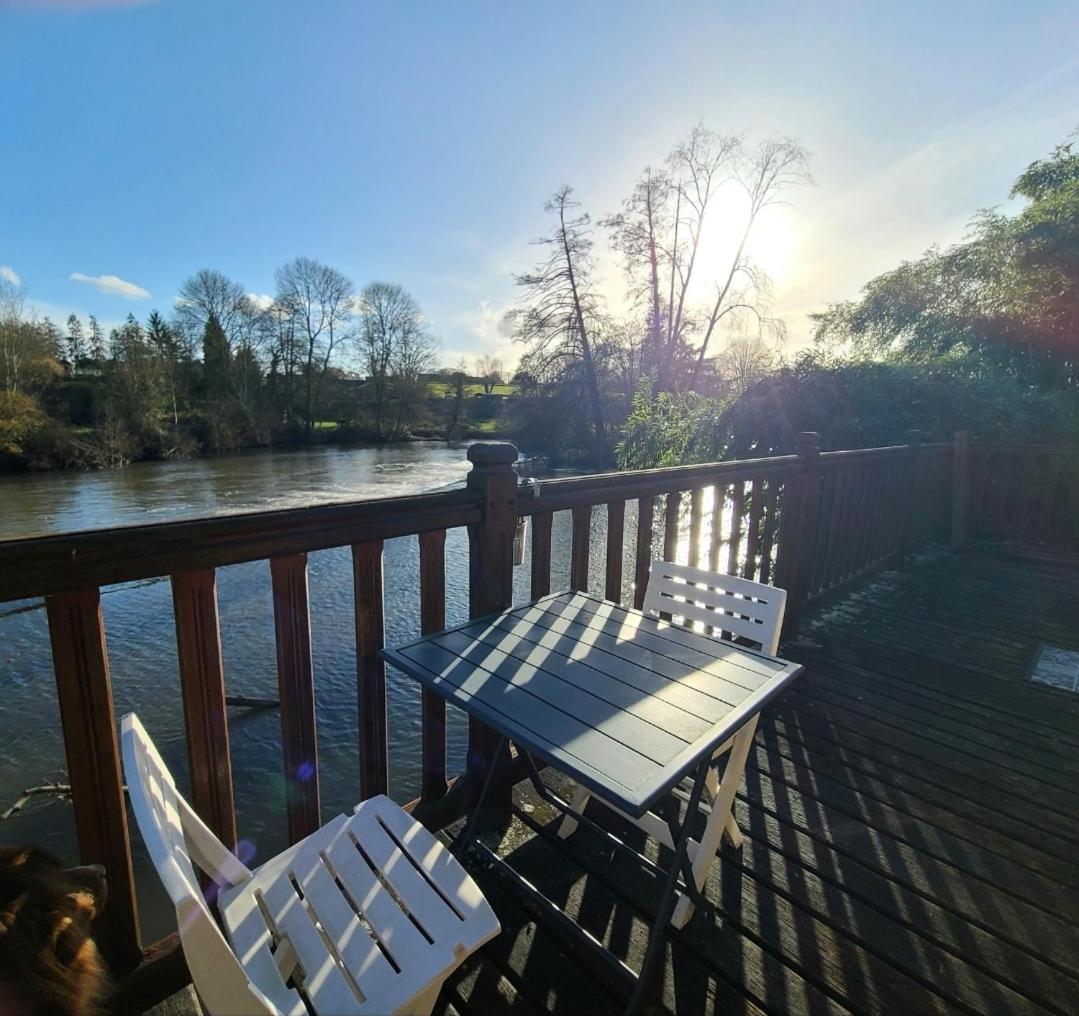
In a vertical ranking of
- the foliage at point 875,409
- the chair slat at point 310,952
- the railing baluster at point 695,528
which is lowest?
the chair slat at point 310,952

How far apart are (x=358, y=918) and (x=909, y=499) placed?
16.5 ft

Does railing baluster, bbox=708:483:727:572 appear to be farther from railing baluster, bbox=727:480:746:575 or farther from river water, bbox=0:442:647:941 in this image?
river water, bbox=0:442:647:941

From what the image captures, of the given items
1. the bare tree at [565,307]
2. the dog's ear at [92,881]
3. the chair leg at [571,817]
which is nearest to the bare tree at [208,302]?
the bare tree at [565,307]

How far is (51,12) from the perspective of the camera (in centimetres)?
229

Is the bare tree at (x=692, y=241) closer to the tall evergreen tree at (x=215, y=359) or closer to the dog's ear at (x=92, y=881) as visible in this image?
the dog's ear at (x=92, y=881)

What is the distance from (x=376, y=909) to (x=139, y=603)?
905cm

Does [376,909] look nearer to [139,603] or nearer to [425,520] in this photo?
[425,520]

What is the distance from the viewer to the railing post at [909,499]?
14.9ft

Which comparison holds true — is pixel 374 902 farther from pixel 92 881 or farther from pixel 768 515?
pixel 768 515

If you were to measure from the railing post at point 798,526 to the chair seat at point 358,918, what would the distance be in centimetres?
258

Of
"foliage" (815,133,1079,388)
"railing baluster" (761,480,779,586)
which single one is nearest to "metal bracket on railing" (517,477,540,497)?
"railing baluster" (761,480,779,586)

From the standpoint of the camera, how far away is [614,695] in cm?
133

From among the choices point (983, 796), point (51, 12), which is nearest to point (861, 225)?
point (983, 796)

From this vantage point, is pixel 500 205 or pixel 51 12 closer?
pixel 51 12
